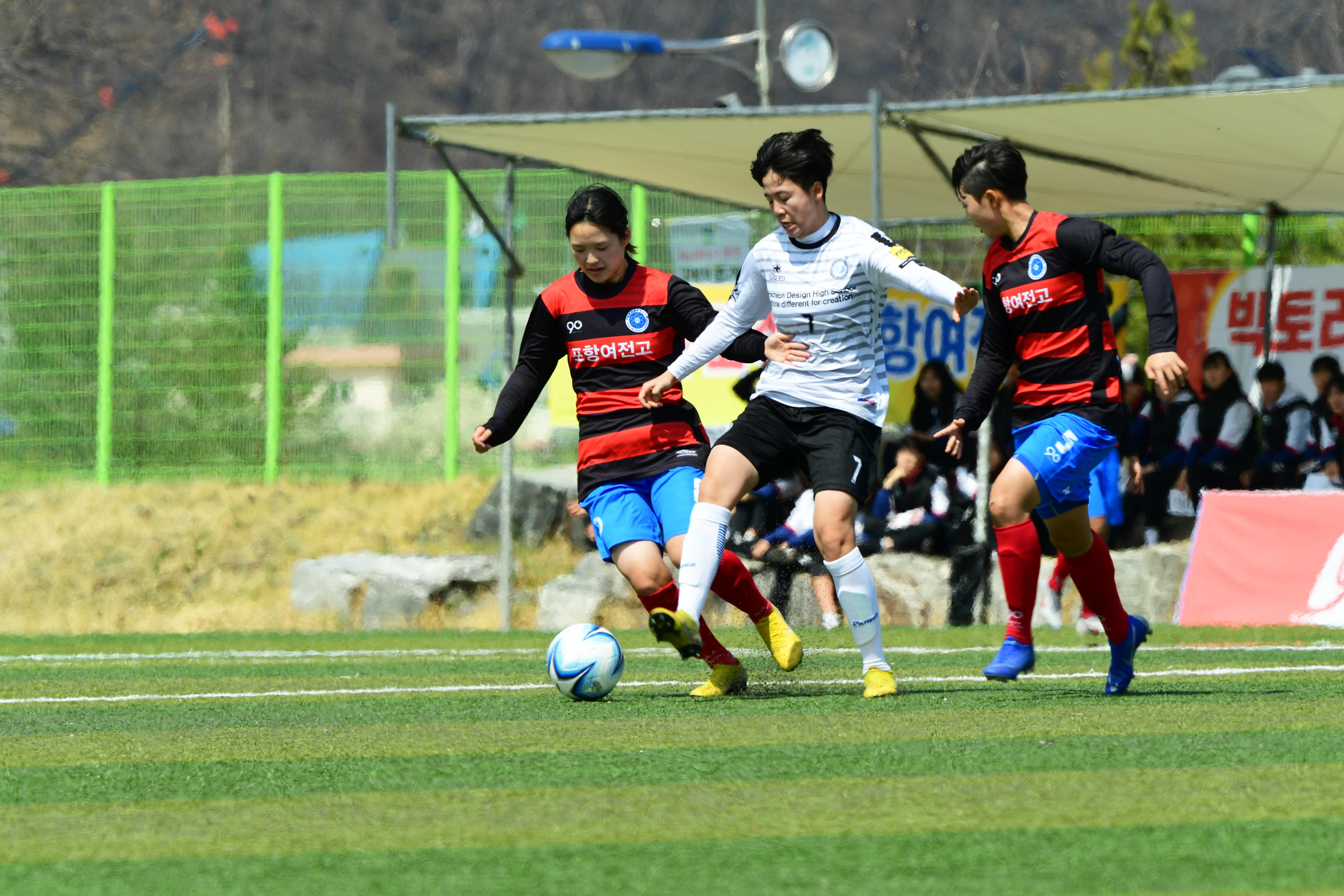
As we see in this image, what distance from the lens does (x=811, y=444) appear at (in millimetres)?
6309

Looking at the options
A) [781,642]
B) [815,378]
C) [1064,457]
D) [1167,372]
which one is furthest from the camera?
[781,642]

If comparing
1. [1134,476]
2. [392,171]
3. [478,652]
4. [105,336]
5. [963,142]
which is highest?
[963,142]

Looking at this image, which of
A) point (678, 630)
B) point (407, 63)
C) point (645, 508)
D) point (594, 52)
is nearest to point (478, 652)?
point (645, 508)

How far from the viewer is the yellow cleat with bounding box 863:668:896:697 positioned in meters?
6.21

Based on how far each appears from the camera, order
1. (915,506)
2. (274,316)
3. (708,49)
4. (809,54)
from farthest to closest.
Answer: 1. (708,49)
2. (809,54)
3. (274,316)
4. (915,506)

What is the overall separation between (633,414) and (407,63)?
170 ft

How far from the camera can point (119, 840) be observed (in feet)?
12.0

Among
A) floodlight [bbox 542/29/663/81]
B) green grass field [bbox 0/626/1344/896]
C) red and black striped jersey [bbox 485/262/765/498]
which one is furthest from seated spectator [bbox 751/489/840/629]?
red and black striped jersey [bbox 485/262/765/498]

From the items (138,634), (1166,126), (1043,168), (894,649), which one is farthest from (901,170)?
(138,634)

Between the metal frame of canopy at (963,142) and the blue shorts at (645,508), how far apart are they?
328cm

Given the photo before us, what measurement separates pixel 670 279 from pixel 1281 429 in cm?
785

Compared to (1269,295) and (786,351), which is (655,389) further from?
(1269,295)

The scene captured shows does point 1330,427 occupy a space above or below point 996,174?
below

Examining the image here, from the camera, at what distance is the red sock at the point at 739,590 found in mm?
6660
